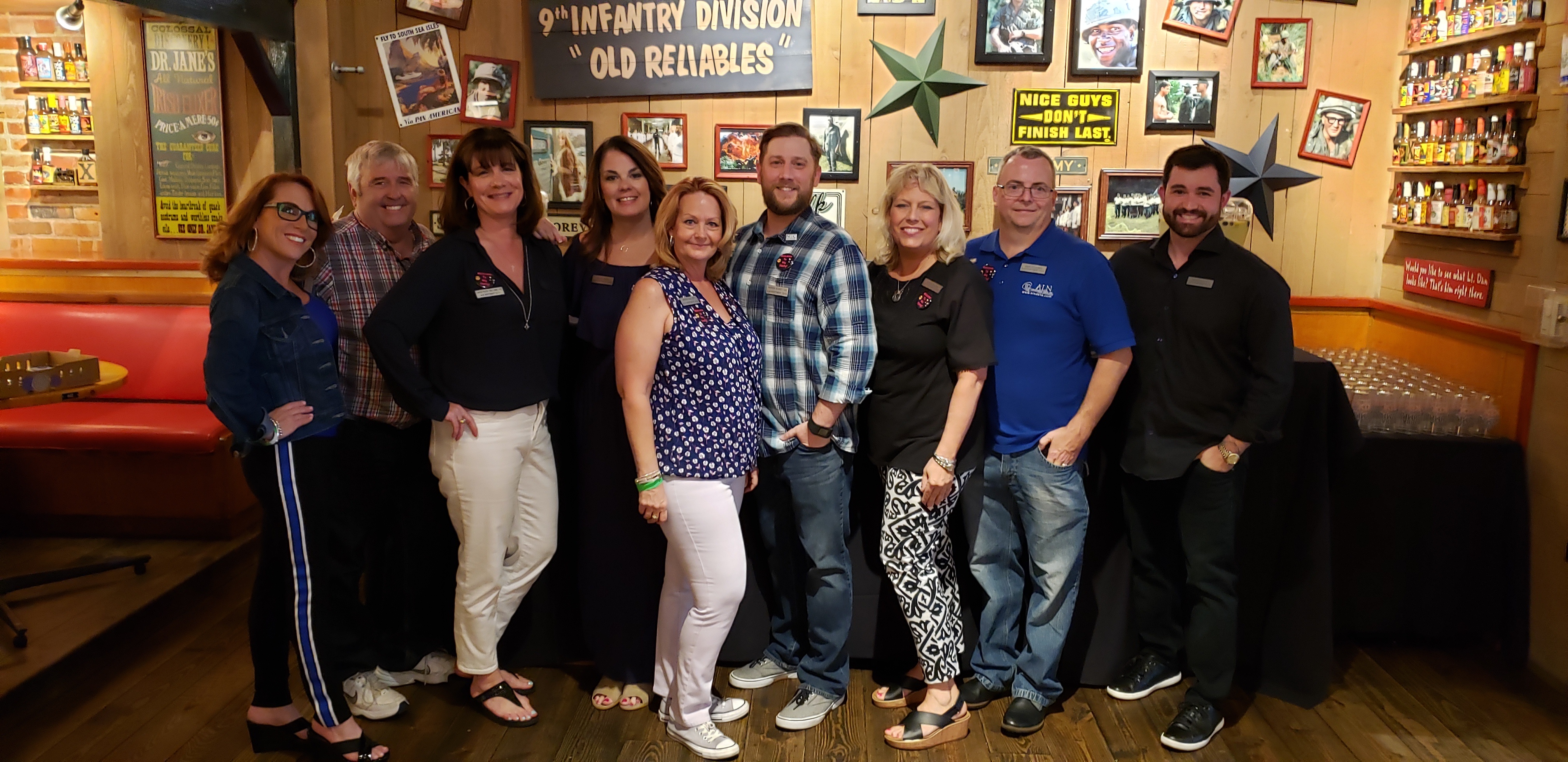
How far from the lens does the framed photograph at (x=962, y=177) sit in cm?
439

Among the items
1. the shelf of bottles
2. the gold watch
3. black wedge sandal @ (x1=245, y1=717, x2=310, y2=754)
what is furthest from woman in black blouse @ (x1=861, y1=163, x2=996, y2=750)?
the shelf of bottles

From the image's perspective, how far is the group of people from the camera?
2514 mm

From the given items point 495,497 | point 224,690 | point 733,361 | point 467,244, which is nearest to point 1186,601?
point 733,361

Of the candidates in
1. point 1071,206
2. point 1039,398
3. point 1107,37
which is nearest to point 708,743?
point 1039,398

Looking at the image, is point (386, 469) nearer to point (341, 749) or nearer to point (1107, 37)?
point (341, 749)

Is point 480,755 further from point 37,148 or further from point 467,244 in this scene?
point 37,148

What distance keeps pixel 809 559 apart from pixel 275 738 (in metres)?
1.49

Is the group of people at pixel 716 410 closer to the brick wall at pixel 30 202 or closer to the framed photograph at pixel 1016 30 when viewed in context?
the framed photograph at pixel 1016 30

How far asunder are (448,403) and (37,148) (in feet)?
12.1

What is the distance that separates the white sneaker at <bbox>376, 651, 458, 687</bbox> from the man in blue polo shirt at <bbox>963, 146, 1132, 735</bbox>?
1.59m

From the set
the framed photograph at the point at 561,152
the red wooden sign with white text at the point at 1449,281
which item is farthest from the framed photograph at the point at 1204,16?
the framed photograph at the point at 561,152

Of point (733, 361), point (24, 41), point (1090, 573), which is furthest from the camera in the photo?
point (24, 41)

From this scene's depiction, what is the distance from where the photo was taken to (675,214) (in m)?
2.53

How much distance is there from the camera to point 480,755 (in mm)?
2756
